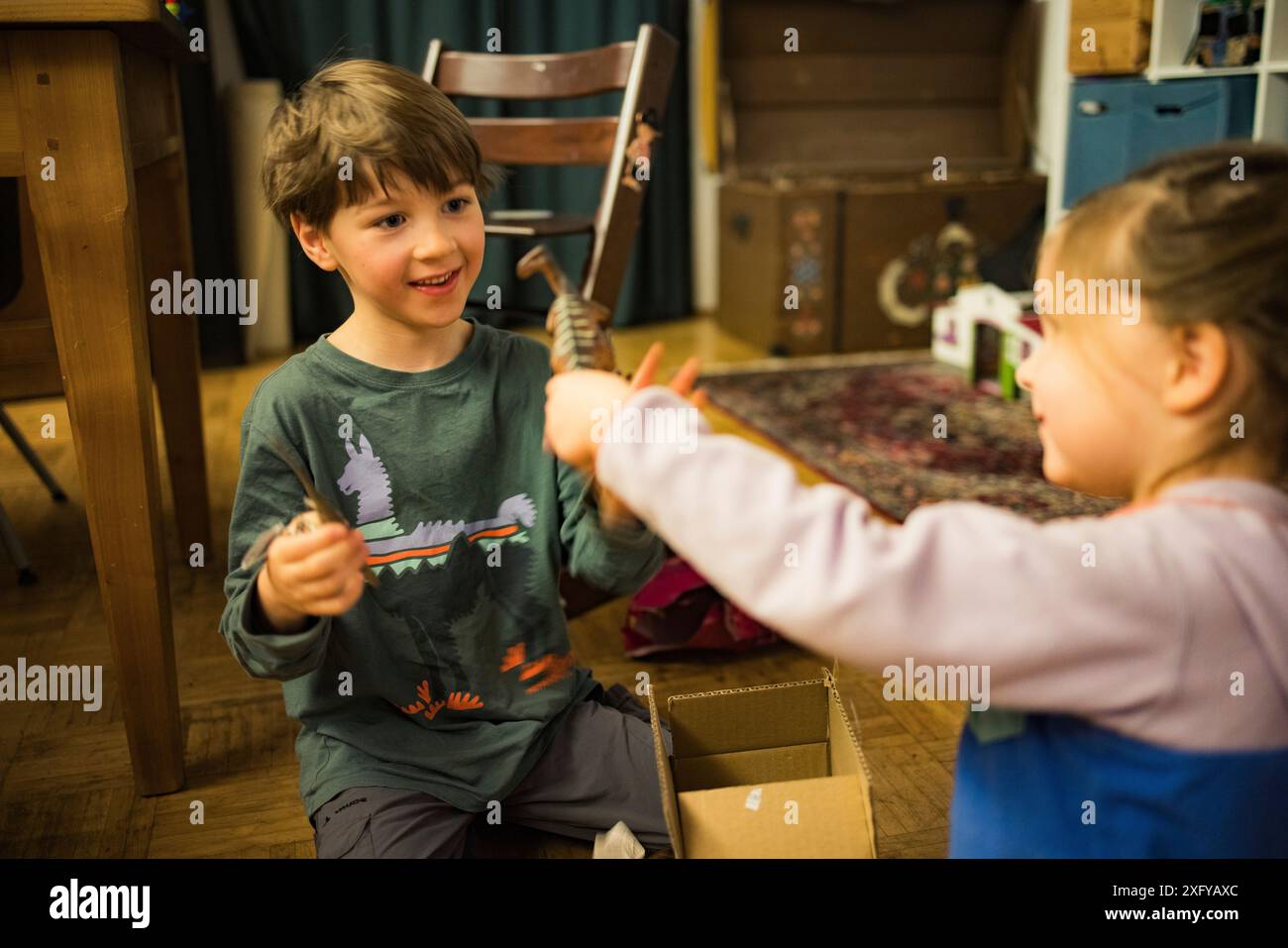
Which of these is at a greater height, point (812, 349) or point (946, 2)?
point (946, 2)

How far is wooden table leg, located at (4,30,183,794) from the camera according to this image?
0.91 meters

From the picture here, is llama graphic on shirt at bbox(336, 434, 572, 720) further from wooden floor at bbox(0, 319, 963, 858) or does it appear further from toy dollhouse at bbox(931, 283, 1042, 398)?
toy dollhouse at bbox(931, 283, 1042, 398)

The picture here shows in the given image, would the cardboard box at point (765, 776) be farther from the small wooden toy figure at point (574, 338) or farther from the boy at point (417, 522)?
the small wooden toy figure at point (574, 338)

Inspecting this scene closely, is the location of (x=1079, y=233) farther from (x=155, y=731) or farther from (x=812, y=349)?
(x=812, y=349)

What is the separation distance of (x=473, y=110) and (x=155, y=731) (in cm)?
244

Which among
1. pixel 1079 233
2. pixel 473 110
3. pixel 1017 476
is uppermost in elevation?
pixel 473 110

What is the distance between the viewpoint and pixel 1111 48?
235 centimetres

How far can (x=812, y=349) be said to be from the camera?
303cm

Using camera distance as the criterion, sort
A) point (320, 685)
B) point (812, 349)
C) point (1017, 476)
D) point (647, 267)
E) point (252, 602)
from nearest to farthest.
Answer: point (252, 602) → point (320, 685) → point (1017, 476) → point (812, 349) → point (647, 267)

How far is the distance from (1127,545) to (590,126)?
4.50 feet

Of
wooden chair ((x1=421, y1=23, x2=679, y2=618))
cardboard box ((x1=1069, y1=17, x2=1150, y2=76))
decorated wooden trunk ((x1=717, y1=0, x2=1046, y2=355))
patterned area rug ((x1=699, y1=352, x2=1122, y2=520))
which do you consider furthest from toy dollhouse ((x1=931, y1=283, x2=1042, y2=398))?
wooden chair ((x1=421, y1=23, x2=679, y2=618))

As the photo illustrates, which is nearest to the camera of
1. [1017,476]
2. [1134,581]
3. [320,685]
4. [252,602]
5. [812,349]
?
[1134,581]

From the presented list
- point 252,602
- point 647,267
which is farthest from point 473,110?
point 252,602

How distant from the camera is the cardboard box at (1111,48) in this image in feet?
7.52
